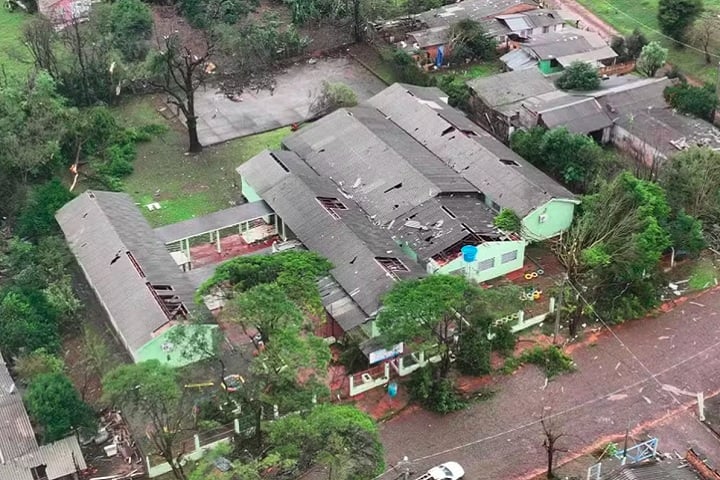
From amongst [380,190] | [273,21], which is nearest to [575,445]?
[380,190]

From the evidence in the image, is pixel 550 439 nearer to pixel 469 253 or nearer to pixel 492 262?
pixel 469 253

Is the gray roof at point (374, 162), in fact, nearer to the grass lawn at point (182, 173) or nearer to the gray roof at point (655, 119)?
the grass lawn at point (182, 173)

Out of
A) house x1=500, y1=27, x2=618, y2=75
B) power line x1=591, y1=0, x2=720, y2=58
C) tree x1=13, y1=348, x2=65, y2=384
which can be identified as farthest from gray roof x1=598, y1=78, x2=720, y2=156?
tree x1=13, y1=348, x2=65, y2=384

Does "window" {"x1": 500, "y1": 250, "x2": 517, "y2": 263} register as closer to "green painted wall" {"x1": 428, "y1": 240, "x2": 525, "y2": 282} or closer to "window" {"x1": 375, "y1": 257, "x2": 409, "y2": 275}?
"green painted wall" {"x1": 428, "y1": 240, "x2": 525, "y2": 282}

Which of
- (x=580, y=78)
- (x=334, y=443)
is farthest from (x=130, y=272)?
(x=580, y=78)

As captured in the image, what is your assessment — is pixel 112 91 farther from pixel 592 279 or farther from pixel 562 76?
pixel 592 279

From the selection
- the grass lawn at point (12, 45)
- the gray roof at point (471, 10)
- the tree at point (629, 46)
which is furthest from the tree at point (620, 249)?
the grass lawn at point (12, 45)
